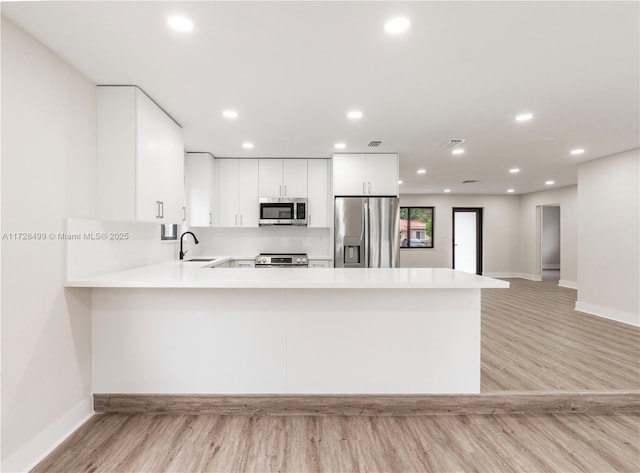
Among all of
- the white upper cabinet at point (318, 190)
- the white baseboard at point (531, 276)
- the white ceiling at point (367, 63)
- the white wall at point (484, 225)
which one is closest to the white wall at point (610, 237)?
the white ceiling at point (367, 63)

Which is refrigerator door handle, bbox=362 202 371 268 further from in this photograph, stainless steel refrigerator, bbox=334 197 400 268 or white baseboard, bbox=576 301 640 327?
white baseboard, bbox=576 301 640 327

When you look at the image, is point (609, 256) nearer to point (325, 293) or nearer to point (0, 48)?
point (325, 293)

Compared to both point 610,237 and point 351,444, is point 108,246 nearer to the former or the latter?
point 351,444

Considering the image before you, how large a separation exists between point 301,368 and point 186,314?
920 mm

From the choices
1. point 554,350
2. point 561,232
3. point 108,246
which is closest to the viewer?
point 108,246

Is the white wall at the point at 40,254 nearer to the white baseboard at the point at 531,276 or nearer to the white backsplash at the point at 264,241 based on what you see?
the white backsplash at the point at 264,241

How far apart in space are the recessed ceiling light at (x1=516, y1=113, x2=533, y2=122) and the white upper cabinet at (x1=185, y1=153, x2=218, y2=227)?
148 inches

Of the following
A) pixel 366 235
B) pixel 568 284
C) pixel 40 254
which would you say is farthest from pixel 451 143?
pixel 568 284

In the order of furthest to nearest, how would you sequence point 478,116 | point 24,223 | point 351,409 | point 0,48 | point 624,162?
point 624,162 → point 478,116 → point 351,409 → point 24,223 → point 0,48

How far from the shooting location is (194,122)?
3.40 metres

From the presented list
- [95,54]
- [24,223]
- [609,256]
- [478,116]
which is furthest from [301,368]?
[609,256]

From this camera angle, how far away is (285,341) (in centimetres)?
246

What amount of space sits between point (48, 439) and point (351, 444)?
180cm

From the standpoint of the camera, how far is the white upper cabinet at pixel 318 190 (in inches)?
194
